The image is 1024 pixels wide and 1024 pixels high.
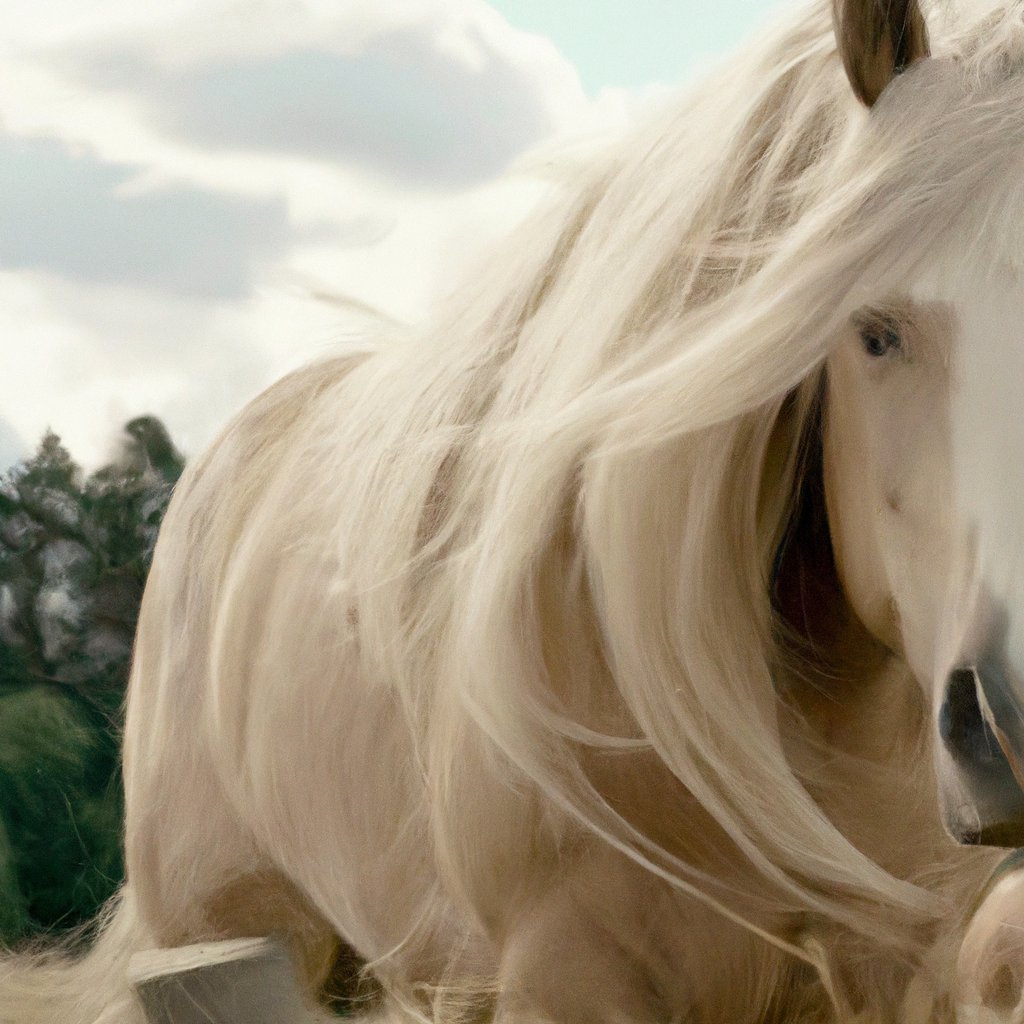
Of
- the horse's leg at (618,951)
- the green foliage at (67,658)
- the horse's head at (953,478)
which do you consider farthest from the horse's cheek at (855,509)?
the green foliage at (67,658)

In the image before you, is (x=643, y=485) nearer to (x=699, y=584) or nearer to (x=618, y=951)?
(x=699, y=584)

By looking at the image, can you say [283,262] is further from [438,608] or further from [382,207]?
[438,608]

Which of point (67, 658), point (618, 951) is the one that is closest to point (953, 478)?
point (618, 951)

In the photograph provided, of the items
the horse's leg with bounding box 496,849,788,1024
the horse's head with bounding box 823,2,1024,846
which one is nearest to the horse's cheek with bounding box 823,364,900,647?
the horse's head with bounding box 823,2,1024,846

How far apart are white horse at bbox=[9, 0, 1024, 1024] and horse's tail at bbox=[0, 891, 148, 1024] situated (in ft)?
0.36

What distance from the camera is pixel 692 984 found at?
1.07 feet

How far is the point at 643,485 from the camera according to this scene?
283mm

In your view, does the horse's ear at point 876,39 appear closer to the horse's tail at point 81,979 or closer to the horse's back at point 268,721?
the horse's back at point 268,721

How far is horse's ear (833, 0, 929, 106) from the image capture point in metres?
0.25

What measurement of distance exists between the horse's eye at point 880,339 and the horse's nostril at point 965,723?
0.25 ft

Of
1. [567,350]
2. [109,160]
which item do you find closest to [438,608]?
[567,350]

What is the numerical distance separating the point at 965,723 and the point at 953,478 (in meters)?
0.05

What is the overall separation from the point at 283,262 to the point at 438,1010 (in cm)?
28

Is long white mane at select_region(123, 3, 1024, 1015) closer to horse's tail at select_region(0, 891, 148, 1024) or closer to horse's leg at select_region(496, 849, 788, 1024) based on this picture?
horse's leg at select_region(496, 849, 788, 1024)
